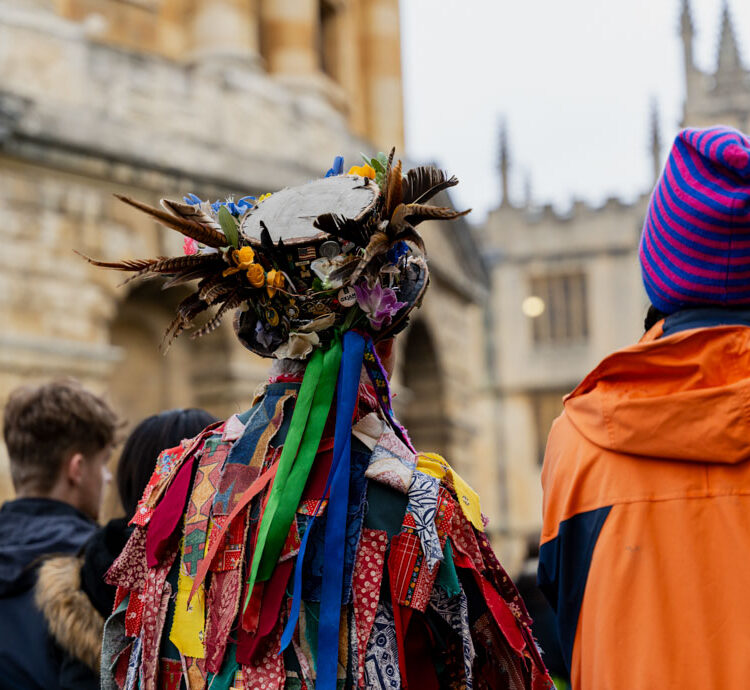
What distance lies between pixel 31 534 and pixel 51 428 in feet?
1.04

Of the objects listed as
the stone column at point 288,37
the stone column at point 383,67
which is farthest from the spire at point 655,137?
the stone column at point 288,37

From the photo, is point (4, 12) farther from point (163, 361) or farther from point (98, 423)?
point (98, 423)

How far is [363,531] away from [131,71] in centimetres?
828

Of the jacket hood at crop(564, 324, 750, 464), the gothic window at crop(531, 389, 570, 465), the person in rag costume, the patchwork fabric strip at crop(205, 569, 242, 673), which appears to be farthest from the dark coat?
the gothic window at crop(531, 389, 570, 465)

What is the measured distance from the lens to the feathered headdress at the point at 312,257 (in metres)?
2.12

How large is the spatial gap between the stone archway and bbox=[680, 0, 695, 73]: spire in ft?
75.9

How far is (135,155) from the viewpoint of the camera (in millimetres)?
9305

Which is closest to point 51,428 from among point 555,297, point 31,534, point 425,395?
point 31,534

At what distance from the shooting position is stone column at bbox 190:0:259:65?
1131 centimetres

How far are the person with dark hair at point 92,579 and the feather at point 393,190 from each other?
1.08 meters

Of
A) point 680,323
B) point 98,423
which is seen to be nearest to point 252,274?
point 680,323

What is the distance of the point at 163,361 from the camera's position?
10.2 m

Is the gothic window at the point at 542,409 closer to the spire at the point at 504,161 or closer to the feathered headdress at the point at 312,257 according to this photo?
the spire at the point at 504,161

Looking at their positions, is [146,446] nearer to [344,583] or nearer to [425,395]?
[344,583]
